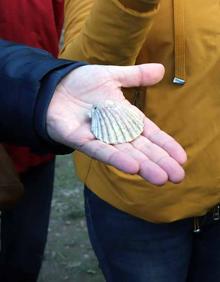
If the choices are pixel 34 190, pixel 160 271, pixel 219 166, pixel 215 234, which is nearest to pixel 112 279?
pixel 160 271

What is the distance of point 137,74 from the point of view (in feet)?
4.49

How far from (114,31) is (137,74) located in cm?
12

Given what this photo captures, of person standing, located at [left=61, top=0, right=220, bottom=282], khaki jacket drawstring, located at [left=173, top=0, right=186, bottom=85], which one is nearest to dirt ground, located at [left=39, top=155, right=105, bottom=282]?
person standing, located at [left=61, top=0, right=220, bottom=282]

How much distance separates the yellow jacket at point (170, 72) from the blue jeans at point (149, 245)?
0.06 meters

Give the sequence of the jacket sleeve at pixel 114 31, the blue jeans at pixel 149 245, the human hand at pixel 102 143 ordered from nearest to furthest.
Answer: the human hand at pixel 102 143 → the jacket sleeve at pixel 114 31 → the blue jeans at pixel 149 245

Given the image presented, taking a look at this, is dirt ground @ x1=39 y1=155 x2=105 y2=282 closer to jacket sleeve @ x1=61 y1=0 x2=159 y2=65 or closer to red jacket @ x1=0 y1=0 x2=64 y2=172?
red jacket @ x1=0 y1=0 x2=64 y2=172

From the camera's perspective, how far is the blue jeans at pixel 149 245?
168 cm

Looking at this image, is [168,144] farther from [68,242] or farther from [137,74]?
[68,242]

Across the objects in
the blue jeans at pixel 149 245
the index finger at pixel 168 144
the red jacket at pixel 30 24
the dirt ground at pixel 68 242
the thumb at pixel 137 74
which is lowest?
the dirt ground at pixel 68 242

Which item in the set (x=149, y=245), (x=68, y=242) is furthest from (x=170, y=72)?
(x=68, y=242)

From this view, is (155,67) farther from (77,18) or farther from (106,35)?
(77,18)

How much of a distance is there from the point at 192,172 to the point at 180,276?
31 cm

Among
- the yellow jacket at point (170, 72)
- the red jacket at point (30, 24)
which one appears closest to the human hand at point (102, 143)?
the yellow jacket at point (170, 72)

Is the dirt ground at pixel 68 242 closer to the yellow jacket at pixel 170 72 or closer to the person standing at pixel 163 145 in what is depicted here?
the person standing at pixel 163 145
